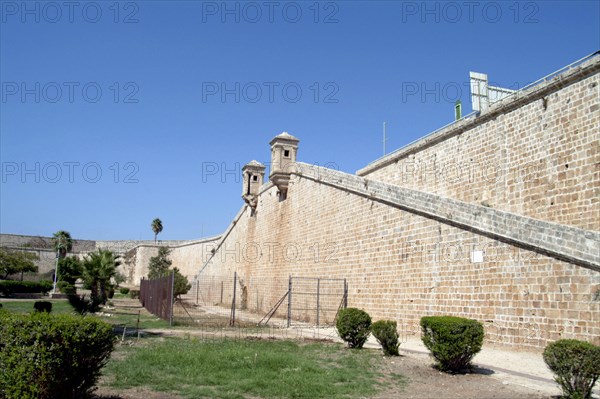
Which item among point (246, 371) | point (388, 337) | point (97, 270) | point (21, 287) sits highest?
point (97, 270)

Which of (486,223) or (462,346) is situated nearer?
(462,346)

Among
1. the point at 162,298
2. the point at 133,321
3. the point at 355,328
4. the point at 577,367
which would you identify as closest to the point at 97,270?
the point at 162,298

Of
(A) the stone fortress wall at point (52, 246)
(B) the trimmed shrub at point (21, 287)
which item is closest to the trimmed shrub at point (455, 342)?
(B) the trimmed shrub at point (21, 287)

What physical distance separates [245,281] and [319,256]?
1047 cm

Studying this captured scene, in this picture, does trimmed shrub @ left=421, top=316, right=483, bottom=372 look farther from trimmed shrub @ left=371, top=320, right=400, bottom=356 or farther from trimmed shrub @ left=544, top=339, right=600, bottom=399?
trimmed shrub @ left=544, top=339, right=600, bottom=399

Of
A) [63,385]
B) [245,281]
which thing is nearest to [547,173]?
[63,385]

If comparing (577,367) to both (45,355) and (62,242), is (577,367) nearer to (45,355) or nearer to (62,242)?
(45,355)

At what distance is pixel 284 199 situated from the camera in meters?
24.5

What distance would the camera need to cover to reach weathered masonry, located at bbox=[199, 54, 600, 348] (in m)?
9.67

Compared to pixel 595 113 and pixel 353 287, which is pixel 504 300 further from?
pixel 353 287

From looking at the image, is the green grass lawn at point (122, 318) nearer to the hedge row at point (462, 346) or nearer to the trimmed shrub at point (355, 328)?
the trimmed shrub at point (355, 328)

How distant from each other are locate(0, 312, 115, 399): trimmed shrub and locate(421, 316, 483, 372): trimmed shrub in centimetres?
543

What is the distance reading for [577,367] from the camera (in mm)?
5910

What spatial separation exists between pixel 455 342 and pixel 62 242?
61.2m
